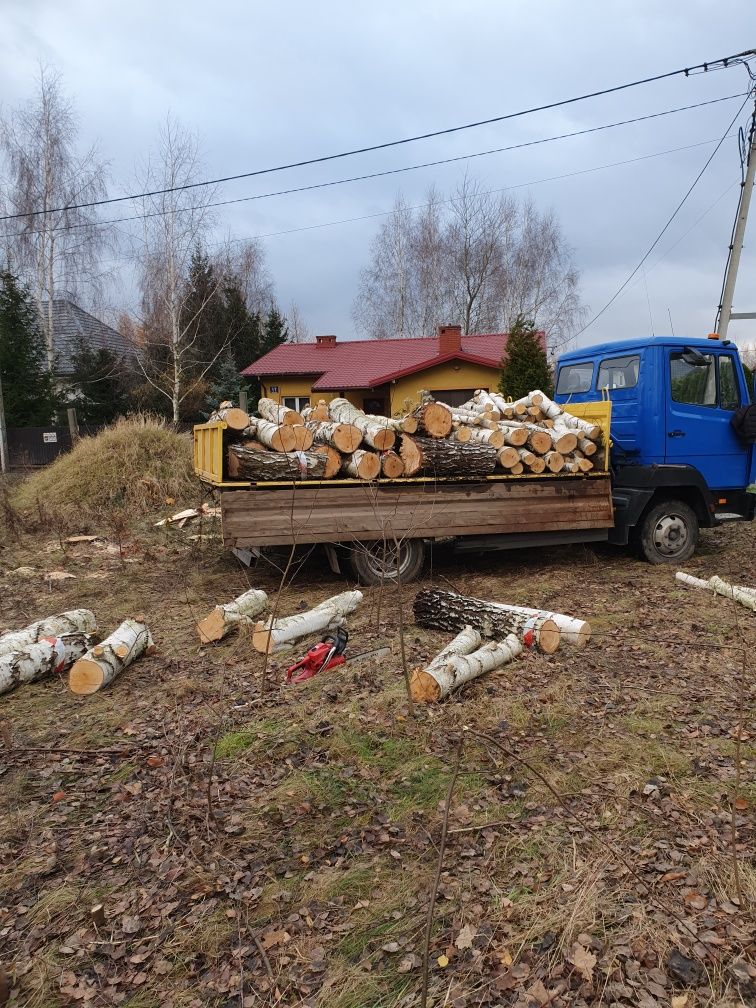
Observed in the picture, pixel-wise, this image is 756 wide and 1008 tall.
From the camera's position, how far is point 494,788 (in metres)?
3.11

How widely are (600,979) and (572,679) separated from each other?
2.32 m

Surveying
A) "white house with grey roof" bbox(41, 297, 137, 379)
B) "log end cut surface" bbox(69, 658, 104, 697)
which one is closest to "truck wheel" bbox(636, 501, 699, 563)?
"log end cut surface" bbox(69, 658, 104, 697)

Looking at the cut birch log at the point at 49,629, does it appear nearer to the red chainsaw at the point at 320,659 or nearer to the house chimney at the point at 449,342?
the red chainsaw at the point at 320,659

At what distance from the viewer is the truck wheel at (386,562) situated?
21.8 feet

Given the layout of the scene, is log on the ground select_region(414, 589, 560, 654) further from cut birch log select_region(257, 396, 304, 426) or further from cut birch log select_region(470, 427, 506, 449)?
cut birch log select_region(257, 396, 304, 426)

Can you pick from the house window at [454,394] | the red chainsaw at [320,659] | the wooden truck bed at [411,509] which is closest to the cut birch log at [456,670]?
the red chainsaw at [320,659]

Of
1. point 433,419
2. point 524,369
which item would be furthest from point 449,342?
point 433,419

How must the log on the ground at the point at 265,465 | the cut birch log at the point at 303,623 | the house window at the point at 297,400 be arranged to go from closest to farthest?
the cut birch log at the point at 303,623 < the log on the ground at the point at 265,465 < the house window at the point at 297,400

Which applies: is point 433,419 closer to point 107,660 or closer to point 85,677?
point 107,660

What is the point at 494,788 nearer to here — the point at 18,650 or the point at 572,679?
the point at 572,679

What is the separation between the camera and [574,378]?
26.8 ft

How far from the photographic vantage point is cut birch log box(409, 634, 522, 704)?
3986 millimetres

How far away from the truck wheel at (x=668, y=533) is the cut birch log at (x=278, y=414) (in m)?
4.17

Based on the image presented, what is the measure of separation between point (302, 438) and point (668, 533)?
443 cm
